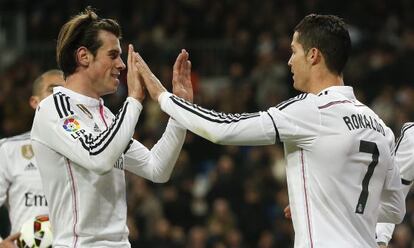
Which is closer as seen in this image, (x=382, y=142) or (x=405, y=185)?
(x=382, y=142)

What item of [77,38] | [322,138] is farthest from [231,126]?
[77,38]

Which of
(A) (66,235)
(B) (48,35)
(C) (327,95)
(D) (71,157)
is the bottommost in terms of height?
(A) (66,235)

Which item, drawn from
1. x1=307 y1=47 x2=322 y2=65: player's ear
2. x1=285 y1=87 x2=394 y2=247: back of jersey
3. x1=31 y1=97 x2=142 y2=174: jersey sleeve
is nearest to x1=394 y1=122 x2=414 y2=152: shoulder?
x1=285 y1=87 x2=394 y2=247: back of jersey

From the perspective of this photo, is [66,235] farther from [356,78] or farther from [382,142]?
[356,78]

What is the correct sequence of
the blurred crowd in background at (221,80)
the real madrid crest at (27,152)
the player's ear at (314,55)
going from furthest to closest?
the blurred crowd in background at (221,80) < the real madrid crest at (27,152) < the player's ear at (314,55)

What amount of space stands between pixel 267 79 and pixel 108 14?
4220 millimetres

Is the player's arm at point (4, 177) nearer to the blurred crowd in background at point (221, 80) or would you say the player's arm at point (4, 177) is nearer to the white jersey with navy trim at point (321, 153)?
the white jersey with navy trim at point (321, 153)

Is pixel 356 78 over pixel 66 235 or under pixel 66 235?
over

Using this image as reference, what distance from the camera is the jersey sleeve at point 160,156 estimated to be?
5773 mm

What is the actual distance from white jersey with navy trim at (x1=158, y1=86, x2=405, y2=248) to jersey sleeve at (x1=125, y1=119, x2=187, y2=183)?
0.65 meters

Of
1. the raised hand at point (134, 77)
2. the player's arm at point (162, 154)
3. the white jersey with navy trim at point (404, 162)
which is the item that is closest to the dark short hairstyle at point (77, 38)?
the raised hand at point (134, 77)

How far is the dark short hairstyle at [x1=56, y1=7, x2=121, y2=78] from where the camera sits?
5.56 metres

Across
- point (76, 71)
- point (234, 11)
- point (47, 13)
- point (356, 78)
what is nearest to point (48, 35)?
point (47, 13)

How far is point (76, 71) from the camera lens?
5.62 meters
